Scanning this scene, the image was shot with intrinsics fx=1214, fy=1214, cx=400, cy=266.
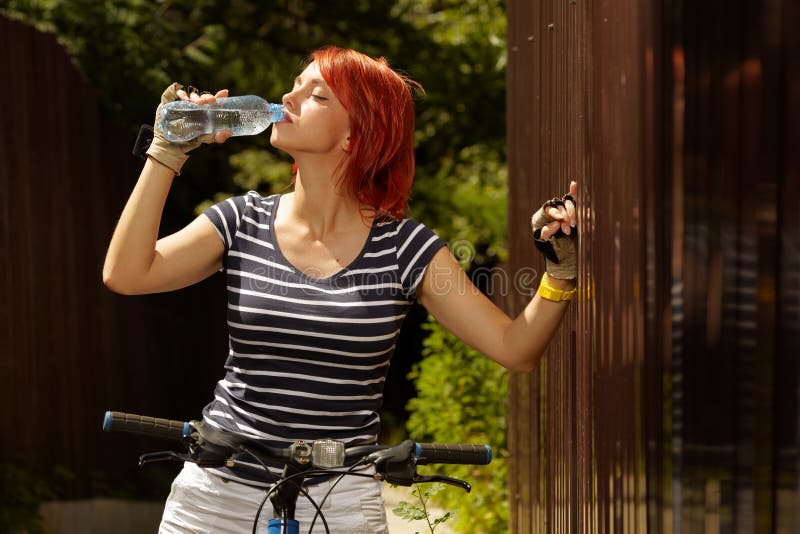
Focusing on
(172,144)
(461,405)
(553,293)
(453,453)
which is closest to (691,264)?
(453,453)

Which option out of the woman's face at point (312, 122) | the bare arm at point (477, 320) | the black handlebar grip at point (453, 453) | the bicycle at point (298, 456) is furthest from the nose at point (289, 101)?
the black handlebar grip at point (453, 453)

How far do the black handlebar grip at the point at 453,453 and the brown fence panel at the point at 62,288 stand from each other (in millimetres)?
4408

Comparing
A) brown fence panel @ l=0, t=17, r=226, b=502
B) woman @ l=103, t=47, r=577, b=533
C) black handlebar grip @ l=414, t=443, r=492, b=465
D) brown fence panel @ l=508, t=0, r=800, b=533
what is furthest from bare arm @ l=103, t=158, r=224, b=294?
brown fence panel @ l=0, t=17, r=226, b=502

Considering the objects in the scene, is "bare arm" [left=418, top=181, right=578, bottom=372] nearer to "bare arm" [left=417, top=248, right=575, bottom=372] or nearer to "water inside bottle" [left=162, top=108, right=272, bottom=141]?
"bare arm" [left=417, top=248, right=575, bottom=372]

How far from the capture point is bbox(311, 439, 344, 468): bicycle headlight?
245 centimetres

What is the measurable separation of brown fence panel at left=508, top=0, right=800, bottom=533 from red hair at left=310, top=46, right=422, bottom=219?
1.83 feet

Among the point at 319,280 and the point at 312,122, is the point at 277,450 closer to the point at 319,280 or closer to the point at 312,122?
the point at 319,280

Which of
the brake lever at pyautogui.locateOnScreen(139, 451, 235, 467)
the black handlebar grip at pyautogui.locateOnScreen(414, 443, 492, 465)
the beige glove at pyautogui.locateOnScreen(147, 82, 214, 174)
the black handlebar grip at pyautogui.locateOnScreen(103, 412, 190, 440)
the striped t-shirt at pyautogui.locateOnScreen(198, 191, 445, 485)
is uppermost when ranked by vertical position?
the beige glove at pyautogui.locateOnScreen(147, 82, 214, 174)

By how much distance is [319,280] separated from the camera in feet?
9.52

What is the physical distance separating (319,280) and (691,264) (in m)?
1.24

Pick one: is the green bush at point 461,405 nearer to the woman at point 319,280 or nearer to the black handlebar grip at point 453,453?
the woman at point 319,280

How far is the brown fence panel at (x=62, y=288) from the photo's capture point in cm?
656

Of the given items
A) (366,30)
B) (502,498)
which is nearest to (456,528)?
(502,498)

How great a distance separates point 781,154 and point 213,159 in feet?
32.8
